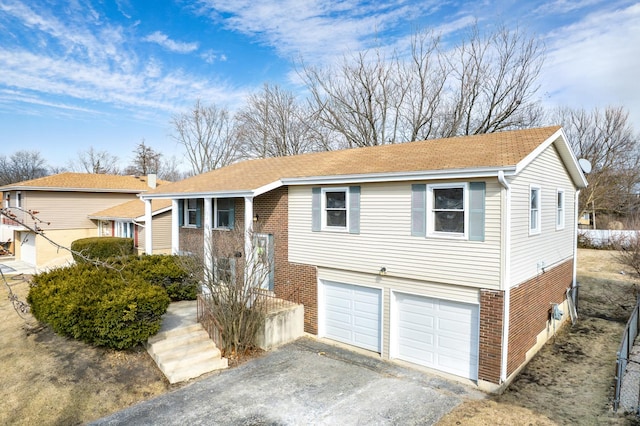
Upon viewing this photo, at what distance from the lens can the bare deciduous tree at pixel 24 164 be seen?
58250 mm

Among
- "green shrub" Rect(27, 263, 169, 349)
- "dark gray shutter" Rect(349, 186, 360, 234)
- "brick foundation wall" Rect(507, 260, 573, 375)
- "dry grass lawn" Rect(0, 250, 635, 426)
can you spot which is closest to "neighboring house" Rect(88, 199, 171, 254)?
"dry grass lawn" Rect(0, 250, 635, 426)

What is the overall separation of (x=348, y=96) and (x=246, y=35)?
931cm

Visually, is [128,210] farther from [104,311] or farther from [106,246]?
[104,311]

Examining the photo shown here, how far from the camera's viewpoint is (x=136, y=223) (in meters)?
21.8

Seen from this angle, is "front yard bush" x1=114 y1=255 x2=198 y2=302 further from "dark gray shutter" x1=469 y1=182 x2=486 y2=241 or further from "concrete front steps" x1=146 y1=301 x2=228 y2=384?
"dark gray shutter" x1=469 y1=182 x2=486 y2=241

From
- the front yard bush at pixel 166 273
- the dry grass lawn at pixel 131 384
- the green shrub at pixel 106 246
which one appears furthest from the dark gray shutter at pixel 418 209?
the green shrub at pixel 106 246

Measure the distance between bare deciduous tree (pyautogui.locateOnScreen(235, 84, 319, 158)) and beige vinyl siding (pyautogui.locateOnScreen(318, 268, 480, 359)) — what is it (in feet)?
71.0

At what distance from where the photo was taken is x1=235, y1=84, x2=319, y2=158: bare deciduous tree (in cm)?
3247

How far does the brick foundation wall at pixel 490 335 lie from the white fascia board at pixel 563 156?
2923 millimetres

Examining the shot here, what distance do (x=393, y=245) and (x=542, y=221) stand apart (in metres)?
4.40

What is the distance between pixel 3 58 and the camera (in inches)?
249

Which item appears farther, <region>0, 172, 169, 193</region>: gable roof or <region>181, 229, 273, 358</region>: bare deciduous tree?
<region>0, 172, 169, 193</region>: gable roof

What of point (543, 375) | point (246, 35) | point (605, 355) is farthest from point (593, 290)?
point (246, 35)

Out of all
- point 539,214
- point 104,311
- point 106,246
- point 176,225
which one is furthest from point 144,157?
point 539,214
